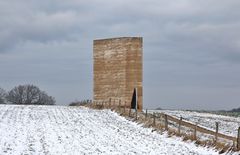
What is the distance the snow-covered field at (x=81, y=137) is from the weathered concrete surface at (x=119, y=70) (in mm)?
8261

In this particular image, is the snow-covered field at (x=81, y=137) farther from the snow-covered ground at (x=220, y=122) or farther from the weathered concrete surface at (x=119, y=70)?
the weathered concrete surface at (x=119, y=70)

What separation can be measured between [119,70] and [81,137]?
826 inches

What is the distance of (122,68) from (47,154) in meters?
27.2

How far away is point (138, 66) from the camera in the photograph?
46.0 meters

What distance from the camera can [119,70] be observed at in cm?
4619

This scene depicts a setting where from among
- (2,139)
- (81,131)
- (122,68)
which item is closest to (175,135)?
(81,131)

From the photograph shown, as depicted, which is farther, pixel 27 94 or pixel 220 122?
pixel 27 94

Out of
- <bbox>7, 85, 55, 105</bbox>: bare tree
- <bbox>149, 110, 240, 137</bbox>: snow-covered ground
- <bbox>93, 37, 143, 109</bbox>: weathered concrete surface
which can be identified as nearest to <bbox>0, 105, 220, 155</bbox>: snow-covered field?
<bbox>149, 110, 240, 137</bbox>: snow-covered ground

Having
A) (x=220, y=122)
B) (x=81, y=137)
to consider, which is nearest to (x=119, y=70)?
(x=220, y=122)

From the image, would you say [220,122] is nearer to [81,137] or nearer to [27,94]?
[81,137]

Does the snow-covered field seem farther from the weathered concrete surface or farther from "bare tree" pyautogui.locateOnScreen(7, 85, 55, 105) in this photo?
"bare tree" pyautogui.locateOnScreen(7, 85, 55, 105)

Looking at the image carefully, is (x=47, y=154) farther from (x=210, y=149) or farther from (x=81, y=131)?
(x=81, y=131)

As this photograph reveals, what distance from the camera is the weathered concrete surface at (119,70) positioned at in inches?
1794

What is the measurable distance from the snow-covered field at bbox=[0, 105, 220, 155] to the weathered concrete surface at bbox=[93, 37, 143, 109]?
8.26m
